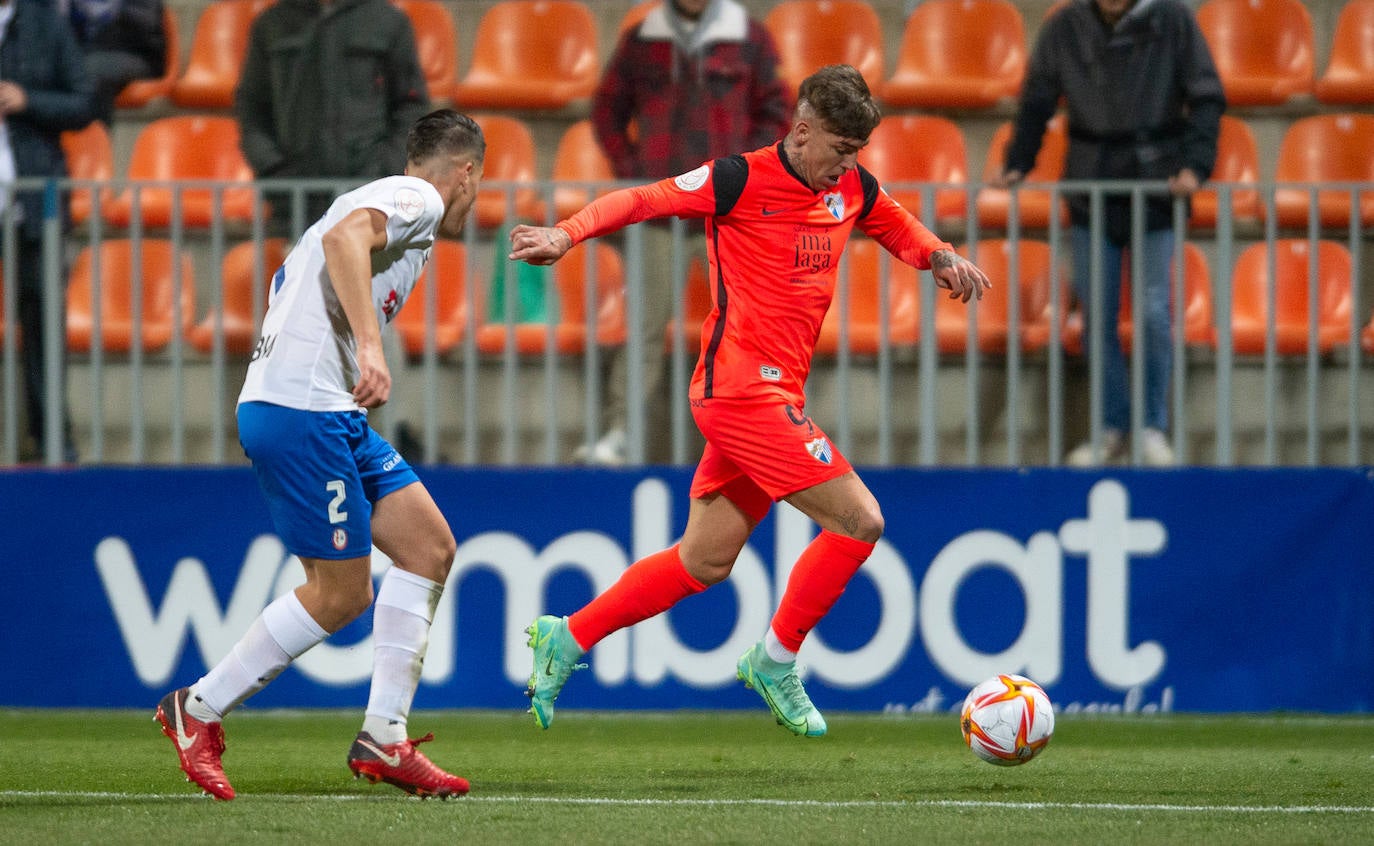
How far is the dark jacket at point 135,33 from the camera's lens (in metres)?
9.12

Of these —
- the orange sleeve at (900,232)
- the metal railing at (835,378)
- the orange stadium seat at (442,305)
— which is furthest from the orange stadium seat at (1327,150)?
the orange stadium seat at (442,305)

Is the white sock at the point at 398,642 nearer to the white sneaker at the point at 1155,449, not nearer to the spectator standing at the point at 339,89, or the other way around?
the spectator standing at the point at 339,89

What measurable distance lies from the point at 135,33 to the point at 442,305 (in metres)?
2.51

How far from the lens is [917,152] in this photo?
9445mm

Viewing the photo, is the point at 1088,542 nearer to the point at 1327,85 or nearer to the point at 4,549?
the point at 1327,85

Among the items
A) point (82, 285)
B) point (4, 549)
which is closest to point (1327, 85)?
point (82, 285)

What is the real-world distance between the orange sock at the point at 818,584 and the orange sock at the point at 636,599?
0.35 meters

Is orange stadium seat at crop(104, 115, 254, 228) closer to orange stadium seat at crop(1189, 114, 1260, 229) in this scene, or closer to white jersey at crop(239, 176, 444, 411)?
white jersey at crop(239, 176, 444, 411)

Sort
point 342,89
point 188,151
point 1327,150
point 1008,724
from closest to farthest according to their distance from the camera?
point 1008,724 → point 342,89 → point 1327,150 → point 188,151

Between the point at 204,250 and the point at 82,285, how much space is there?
0.55 meters

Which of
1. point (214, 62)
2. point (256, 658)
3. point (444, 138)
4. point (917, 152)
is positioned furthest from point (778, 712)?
point (214, 62)

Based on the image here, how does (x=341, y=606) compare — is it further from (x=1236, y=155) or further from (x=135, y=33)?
(x=1236, y=155)

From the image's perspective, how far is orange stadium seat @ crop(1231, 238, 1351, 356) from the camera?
7.43 m

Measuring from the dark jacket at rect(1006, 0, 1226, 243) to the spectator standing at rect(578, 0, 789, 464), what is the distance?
3.84 ft
